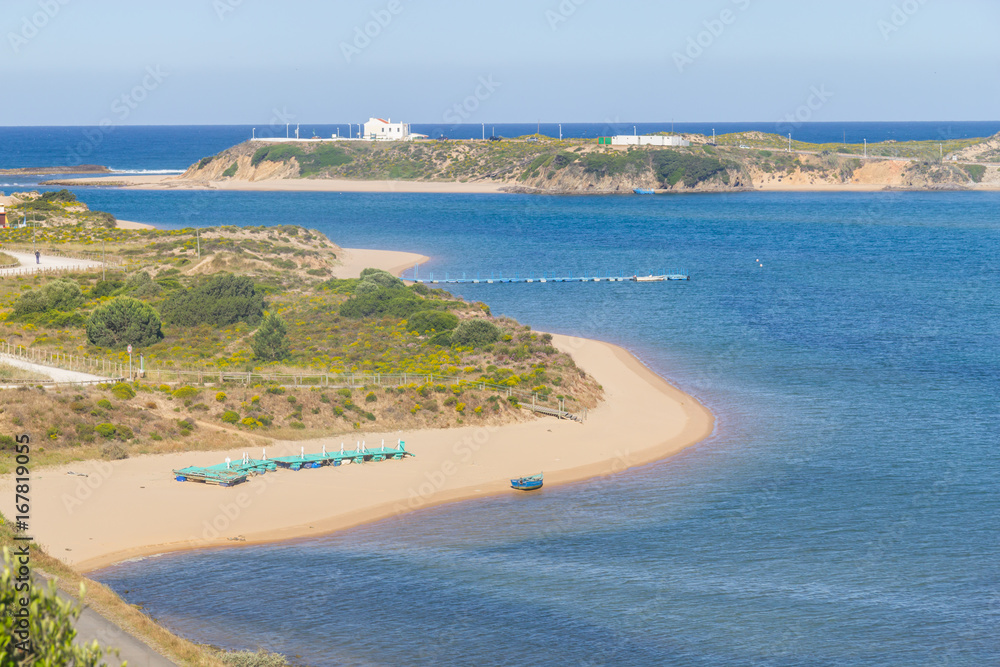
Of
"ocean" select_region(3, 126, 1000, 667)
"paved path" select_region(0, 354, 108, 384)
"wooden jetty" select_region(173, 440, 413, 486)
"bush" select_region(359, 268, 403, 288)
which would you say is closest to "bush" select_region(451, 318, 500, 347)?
"ocean" select_region(3, 126, 1000, 667)

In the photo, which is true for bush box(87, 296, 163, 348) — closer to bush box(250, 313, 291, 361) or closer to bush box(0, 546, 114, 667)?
bush box(250, 313, 291, 361)

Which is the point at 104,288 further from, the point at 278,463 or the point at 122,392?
the point at 278,463

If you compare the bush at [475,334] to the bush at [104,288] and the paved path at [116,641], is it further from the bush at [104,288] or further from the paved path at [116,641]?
the paved path at [116,641]

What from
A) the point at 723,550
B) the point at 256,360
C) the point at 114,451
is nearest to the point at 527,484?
the point at 723,550

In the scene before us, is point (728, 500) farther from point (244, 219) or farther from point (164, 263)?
point (244, 219)

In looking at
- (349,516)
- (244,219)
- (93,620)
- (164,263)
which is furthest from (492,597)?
(244,219)

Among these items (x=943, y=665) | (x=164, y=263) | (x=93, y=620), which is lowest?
(x=943, y=665)

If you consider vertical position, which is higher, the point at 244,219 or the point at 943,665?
the point at 244,219
